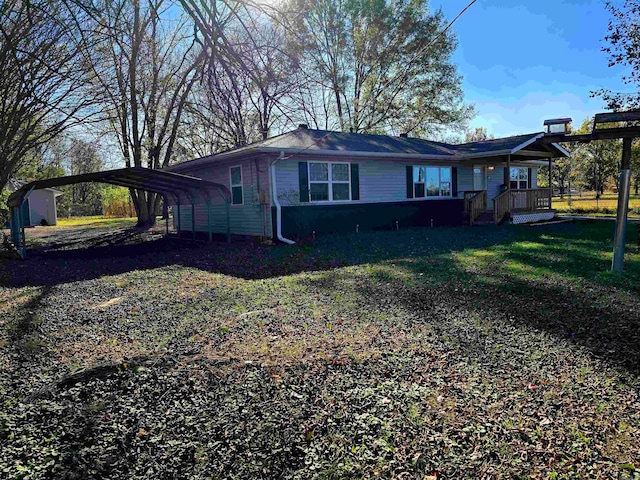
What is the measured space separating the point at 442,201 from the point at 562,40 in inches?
274

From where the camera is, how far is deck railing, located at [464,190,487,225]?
1612 cm

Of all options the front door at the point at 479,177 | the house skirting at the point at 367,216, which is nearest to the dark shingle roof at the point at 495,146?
the front door at the point at 479,177

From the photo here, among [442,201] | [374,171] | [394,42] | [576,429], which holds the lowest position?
[576,429]

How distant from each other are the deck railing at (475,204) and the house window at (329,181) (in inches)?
210

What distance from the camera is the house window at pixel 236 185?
12969 mm

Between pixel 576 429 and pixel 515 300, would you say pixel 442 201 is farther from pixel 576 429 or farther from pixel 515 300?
pixel 576 429

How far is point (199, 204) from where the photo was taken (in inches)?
611

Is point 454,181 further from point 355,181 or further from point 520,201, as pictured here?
point 355,181

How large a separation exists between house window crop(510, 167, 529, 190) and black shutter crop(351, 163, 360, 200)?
911 cm

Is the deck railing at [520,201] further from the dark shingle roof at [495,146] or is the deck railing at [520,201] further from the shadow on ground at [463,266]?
the dark shingle roof at [495,146]

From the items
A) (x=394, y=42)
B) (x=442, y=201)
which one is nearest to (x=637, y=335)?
(x=442, y=201)

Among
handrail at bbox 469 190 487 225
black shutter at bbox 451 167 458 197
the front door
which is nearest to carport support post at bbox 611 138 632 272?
handrail at bbox 469 190 487 225

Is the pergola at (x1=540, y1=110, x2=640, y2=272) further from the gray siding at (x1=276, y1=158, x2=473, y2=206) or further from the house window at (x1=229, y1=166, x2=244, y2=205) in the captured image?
the house window at (x1=229, y1=166, x2=244, y2=205)

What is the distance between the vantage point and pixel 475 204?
16.2m
